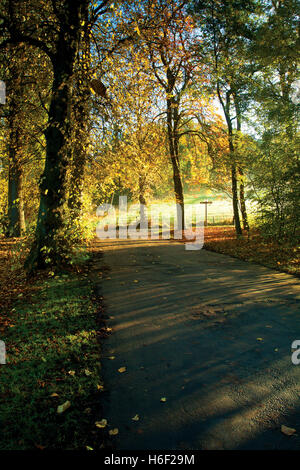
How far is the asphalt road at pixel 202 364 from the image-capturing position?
2846 mm

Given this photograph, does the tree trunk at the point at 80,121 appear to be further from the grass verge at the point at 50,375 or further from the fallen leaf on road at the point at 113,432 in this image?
the fallen leaf on road at the point at 113,432

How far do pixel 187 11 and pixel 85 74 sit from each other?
33.1 feet

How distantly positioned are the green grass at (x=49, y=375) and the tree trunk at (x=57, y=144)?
244 centimetres

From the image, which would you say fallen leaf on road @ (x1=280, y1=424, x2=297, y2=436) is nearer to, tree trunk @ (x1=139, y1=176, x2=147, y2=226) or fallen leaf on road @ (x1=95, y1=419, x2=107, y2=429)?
fallen leaf on road @ (x1=95, y1=419, x2=107, y2=429)

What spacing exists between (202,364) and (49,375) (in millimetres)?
2084

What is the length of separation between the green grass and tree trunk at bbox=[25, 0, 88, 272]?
2437 millimetres

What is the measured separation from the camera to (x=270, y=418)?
3014mm

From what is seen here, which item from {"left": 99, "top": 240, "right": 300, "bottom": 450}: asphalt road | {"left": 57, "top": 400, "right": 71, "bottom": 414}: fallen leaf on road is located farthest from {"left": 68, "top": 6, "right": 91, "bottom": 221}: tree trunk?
{"left": 57, "top": 400, "right": 71, "bottom": 414}: fallen leaf on road

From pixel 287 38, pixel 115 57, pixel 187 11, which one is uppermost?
pixel 187 11

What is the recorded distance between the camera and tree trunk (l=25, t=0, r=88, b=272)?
832 centimetres

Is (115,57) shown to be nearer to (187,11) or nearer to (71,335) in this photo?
(187,11)

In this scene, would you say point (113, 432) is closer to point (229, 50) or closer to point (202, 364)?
point (202, 364)

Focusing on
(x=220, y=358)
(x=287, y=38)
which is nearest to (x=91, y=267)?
(x=220, y=358)

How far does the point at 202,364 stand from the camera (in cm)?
403
